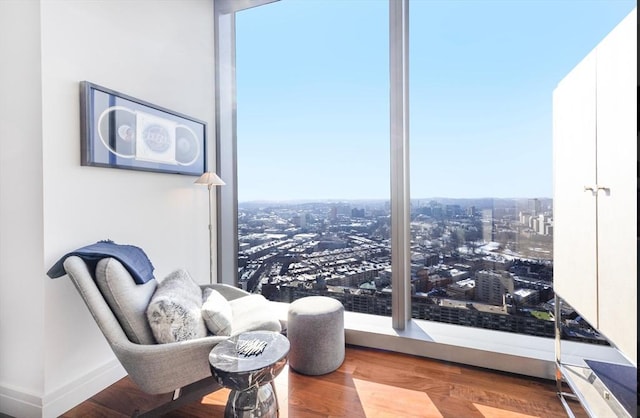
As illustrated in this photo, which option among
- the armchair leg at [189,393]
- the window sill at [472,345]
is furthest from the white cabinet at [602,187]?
the armchair leg at [189,393]

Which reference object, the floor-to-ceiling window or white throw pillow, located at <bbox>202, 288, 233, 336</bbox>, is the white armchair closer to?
white throw pillow, located at <bbox>202, 288, 233, 336</bbox>

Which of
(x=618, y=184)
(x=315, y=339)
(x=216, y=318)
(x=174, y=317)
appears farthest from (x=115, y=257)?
(x=618, y=184)

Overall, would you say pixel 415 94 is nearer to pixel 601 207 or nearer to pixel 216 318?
pixel 601 207

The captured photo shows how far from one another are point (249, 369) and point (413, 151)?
192 centimetres

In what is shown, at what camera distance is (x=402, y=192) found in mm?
2393

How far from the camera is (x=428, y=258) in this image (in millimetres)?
2439

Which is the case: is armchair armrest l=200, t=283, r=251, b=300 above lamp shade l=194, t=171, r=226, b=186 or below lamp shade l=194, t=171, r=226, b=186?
below

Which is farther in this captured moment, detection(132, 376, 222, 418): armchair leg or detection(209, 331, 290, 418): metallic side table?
detection(132, 376, 222, 418): armchair leg

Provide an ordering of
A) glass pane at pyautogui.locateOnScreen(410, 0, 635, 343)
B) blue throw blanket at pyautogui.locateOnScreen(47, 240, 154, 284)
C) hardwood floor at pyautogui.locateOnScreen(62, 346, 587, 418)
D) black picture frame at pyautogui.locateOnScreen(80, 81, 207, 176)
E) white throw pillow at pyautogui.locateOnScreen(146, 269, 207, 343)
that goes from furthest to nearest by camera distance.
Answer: glass pane at pyautogui.locateOnScreen(410, 0, 635, 343), black picture frame at pyautogui.locateOnScreen(80, 81, 207, 176), hardwood floor at pyautogui.locateOnScreen(62, 346, 587, 418), blue throw blanket at pyautogui.locateOnScreen(47, 240, 154, 284), white throw pillow at pyautogui.locateOnScreen(146, 269, 207, 343)

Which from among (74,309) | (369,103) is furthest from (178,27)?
(74,309)

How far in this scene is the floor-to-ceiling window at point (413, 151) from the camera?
2.10 metres

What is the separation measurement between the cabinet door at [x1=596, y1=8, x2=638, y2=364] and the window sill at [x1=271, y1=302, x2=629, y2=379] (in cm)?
96

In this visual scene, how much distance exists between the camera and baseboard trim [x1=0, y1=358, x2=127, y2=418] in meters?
1.66

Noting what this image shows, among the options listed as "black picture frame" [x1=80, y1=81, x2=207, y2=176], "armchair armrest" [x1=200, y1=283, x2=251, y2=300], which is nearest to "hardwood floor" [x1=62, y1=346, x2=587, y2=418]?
"armchair armrest" [x1=200, y1=283, x2=251, y2=300]
